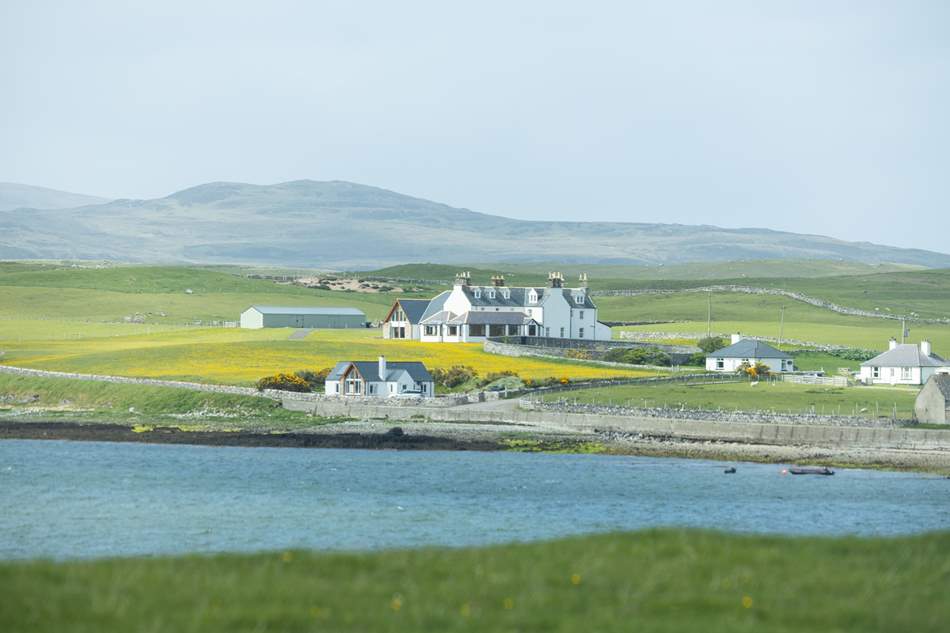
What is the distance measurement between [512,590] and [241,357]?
76.8 metres

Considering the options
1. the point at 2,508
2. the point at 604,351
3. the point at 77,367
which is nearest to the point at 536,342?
the point at 604,351

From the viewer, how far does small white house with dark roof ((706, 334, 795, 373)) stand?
8894cm

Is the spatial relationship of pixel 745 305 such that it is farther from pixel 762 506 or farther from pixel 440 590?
pixel 440 590

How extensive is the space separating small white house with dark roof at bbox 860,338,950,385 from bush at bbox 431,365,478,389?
22.6 meters

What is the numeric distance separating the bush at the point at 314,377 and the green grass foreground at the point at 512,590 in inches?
2417

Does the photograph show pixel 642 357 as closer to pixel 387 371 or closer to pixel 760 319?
pixel 387 371

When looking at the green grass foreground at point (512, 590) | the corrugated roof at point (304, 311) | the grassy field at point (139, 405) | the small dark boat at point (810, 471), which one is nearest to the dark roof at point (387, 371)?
the grassy field at point (139, 405)

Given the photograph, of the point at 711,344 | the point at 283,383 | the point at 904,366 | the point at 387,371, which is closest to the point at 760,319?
the point at 711,344

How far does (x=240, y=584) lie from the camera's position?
15.5 metres

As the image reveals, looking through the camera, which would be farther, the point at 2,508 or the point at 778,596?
the point at 2,508

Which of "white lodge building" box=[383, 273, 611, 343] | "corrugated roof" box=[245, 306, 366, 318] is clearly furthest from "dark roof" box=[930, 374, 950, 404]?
"corrugated roof" box=[245, 306, 366, 318]

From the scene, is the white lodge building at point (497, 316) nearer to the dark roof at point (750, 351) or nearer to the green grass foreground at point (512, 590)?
the dark roof at point (750, 351)

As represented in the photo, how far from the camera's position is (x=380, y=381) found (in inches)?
3014

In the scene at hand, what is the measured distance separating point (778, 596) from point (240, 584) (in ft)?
19.4
